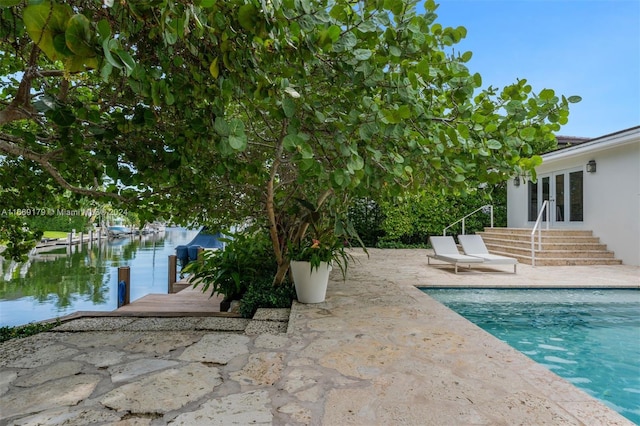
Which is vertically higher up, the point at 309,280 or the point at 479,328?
the point at 309,280

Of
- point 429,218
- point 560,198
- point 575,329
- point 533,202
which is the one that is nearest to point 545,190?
point 533,202

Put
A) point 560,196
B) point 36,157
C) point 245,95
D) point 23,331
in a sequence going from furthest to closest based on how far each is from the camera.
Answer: point 560,196
point 23,331
point 36,157
point 245,95

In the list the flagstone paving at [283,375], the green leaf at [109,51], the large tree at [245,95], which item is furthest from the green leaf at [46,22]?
the flagstone paving at [283,375]

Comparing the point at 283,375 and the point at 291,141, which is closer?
the point at 291,141

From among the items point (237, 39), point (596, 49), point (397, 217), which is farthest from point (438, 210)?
point (237, 39)

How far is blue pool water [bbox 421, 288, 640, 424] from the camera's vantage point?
3.32 m

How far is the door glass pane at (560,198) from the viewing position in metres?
12.6

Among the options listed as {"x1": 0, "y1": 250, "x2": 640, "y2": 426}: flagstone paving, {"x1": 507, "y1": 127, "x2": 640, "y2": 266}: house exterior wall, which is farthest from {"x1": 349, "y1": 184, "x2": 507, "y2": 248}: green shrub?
{"x1": 0, "y1": 250, "x2": 640, "y2": 426}: flagstone paving

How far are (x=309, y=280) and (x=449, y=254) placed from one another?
5.88 m

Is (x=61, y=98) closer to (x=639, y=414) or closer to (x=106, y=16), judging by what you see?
(x=106, y=16)

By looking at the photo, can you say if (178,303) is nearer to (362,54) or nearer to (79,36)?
(362,54)

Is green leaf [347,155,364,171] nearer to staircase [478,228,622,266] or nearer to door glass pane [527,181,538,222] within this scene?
staircase [478,228,622,266]

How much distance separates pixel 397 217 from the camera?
15.3 meters

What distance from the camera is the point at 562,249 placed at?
1054cm
